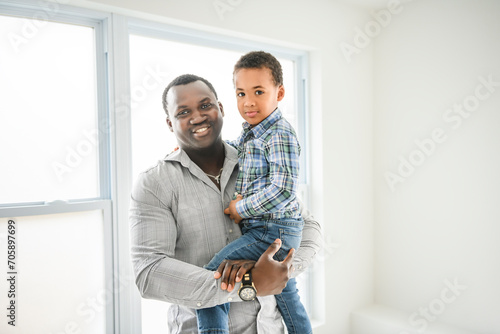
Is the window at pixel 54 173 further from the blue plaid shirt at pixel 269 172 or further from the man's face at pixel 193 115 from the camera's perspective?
the blue plaid shirt at pixel 269 172

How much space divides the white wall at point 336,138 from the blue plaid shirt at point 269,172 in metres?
1.10

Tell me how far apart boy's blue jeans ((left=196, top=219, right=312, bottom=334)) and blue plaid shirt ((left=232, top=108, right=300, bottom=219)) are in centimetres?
5

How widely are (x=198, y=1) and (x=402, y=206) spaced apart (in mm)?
2128

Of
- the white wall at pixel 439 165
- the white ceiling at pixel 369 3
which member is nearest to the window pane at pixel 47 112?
the white ceiling at pixel 369 3

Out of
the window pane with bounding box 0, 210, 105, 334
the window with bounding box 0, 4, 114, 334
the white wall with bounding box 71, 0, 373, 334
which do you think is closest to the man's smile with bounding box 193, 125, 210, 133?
the window with bounding box 0, 4, 114, 334

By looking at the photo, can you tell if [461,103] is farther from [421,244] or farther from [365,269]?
[365,269]

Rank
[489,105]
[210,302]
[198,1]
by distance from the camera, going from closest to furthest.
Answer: [210,302] < [198,1] < [489,105]

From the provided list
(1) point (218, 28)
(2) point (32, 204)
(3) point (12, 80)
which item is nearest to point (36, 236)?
(2) point (32, 204)

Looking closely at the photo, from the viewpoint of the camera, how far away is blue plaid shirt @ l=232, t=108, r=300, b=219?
1469 mm

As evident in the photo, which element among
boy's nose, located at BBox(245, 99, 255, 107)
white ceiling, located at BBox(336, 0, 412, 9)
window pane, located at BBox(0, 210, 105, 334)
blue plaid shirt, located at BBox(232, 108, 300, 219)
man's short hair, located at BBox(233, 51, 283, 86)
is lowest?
window pane, located at BBox(0, 210, 105, 334)

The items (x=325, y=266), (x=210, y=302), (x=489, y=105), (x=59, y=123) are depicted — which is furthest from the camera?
(x=325, y=266)

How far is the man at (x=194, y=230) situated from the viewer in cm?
134

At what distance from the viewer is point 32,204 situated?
1.80 meters

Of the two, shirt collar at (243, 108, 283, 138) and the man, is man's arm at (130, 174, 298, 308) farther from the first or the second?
shirt collar at (243, 108, 283, 138)
